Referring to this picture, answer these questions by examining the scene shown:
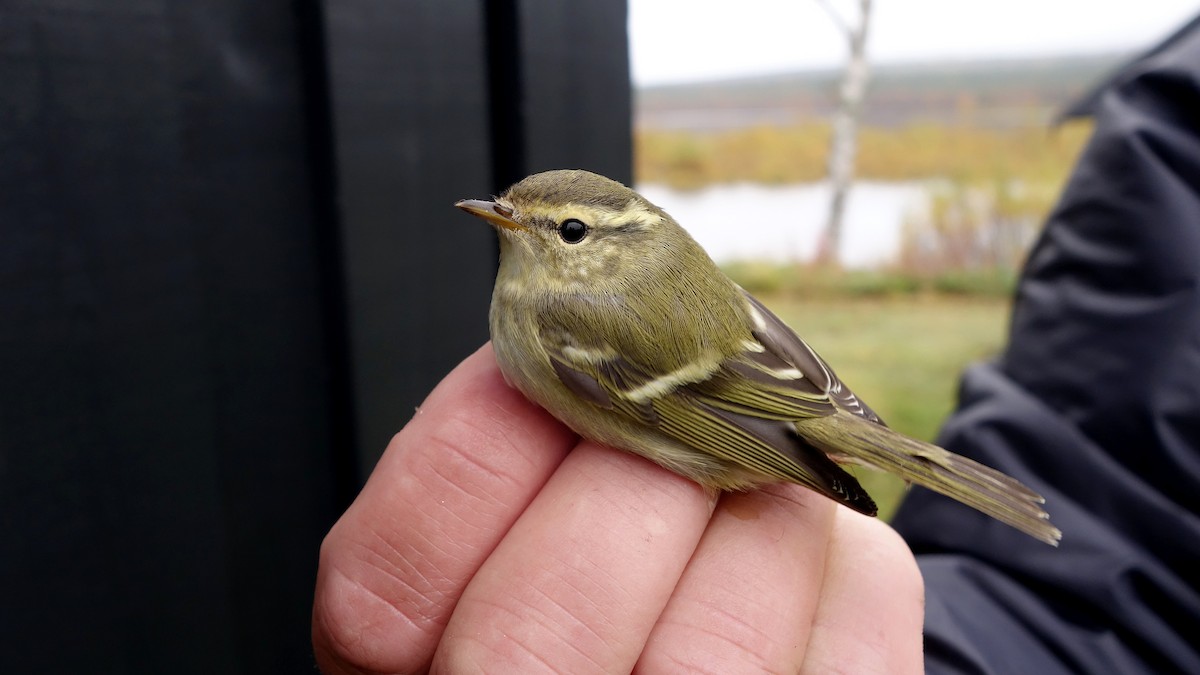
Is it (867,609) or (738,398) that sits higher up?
(738,398)

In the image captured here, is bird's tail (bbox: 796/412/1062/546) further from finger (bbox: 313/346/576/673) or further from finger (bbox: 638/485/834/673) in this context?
finger (bbox: 313/346/576/673)

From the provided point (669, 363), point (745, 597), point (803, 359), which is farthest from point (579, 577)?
point (803, 359)

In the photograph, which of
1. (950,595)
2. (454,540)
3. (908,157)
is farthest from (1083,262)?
(908,157)

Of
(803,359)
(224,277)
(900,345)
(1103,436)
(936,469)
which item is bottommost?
(900,345)

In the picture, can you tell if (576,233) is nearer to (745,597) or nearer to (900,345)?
(745,597)

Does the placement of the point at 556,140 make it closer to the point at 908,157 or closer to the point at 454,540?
the point at 454,540
